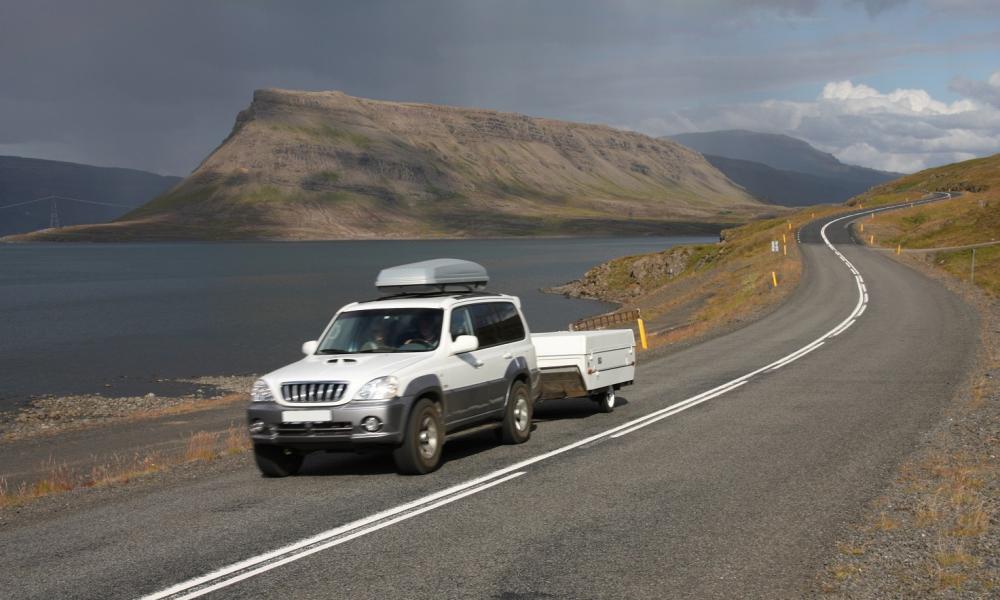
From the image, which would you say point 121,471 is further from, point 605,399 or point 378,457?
point 605,399

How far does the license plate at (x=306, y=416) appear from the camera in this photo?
10.9 metres

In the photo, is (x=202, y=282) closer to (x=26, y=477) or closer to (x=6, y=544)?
(x=26, y=477)

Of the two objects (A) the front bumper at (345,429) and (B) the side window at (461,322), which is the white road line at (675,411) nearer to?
(B) the side window at (461,322)

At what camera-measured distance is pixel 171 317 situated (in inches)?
2808

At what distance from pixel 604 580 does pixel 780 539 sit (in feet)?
6.63

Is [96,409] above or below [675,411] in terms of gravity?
below

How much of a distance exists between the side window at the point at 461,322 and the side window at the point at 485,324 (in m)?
0.11

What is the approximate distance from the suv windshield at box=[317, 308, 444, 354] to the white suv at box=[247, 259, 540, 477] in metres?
0.02

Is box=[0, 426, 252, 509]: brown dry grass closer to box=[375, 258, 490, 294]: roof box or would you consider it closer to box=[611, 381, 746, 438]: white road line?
box=[375, 258, 490, 294]: roof box

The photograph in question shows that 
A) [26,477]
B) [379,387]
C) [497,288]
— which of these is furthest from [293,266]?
[379,387]

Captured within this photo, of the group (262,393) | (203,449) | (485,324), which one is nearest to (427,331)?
(485,324)

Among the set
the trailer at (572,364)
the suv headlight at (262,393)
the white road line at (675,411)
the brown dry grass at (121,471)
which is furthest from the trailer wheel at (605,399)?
the suv headlight at (262,393)

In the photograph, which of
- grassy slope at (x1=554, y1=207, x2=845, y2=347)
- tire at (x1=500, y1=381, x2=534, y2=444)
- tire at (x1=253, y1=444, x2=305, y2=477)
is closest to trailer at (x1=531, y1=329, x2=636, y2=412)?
tire at (x1=500, y1=381, x2=534, y2=444)

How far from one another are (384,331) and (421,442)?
1.94 metres
